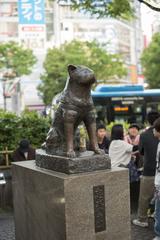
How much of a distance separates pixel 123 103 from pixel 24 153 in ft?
35.9

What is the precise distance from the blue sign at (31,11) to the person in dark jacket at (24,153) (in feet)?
51.2

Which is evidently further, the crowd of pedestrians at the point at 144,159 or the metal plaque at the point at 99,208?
the crowd of pedestrians at the point at 144,159

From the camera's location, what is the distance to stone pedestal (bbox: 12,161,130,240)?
355 centimetres

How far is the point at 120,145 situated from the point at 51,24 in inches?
1690

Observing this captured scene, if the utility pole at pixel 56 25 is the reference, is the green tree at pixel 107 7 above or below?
below

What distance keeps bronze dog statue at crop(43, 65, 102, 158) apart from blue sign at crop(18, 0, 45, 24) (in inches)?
734

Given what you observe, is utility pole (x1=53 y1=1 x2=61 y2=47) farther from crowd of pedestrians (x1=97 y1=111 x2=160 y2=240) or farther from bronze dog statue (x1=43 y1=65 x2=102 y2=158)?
bronze dog statue (x1=43 y1=65 x2=102 y2=158)

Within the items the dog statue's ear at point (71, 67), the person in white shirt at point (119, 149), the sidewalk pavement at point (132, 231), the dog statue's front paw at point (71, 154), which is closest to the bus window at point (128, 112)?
the person in white shirt at point (119, 149)

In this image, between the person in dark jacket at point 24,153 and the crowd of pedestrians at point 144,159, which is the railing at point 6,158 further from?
the crowd of pedestrians at point 144,159

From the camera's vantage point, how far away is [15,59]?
31562 millimetres

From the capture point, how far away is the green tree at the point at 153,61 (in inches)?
1282

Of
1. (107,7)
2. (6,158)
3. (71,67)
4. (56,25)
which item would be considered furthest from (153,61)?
(71,67)

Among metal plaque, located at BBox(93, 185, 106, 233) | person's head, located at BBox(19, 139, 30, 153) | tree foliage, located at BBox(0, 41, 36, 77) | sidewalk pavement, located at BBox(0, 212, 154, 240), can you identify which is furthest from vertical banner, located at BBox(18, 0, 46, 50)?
metal plaque, located at BBox(93, 185, 106, 233)

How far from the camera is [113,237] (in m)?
3.81
